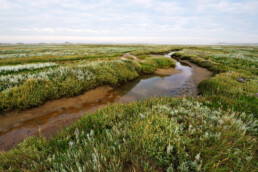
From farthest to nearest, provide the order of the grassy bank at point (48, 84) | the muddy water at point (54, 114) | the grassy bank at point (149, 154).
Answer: the grassy bank at point (48, 84), the muddy water at point (54, 114), the grassy bank at point (149, 154)

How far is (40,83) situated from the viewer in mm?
7098

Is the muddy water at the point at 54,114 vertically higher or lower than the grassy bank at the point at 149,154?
lower

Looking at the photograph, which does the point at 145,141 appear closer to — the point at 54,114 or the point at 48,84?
the point at 54,114

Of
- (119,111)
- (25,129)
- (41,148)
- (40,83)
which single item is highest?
(40,83)

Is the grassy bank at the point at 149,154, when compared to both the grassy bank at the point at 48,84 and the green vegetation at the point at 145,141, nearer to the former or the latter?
the green vegetation at the point at 145,141

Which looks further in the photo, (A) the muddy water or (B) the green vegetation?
(A) the muddy water

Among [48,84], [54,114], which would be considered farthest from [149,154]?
[48,84]

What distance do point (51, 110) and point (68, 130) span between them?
11.1 ft

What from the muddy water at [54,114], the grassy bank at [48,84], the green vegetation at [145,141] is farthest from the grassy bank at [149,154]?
the grassy bank at [48,84]

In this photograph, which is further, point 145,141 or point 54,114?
point 54,114

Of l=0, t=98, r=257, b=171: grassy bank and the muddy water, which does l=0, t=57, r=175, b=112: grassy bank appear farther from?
l=0, t=98, r=257, b=171: grassy bank

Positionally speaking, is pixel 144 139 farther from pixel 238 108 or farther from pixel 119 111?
pixel 238 108

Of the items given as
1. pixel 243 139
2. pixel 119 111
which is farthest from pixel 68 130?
pixel 243 139

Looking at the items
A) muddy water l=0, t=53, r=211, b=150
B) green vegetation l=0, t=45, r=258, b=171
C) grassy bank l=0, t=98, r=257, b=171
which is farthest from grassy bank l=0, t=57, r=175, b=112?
grassy bank l=0, t=98, r=257, b=171
